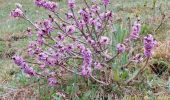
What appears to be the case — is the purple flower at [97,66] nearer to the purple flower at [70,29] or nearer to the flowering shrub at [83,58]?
the flowering shrub at [83,58]

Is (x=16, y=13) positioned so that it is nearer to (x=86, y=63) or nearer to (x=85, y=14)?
(x=85, y=14)

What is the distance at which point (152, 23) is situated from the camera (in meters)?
6.75

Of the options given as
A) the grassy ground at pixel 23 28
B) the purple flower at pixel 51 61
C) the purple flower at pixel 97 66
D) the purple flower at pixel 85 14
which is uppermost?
the purple flower at pixel 85 14

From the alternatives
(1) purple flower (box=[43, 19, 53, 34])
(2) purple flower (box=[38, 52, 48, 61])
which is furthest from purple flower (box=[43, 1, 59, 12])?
(2) purple flower (box=[38, 52, 48, 61])

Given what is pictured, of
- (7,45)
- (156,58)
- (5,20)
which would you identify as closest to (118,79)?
(156,58)

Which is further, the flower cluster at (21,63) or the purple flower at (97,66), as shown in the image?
the purple flower at (97,66)

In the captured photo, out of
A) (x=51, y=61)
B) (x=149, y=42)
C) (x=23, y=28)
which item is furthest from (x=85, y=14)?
(x=23, y=28)

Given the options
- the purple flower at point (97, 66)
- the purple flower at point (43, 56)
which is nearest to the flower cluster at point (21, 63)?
the purple flower at point (43, 56)

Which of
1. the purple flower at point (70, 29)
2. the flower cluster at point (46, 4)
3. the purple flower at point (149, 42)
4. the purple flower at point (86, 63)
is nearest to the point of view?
the purple flower at point (149, 42)

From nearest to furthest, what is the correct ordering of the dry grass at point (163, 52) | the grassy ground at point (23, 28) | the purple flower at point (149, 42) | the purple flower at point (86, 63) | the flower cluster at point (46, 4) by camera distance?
the purple flower at point (149, 42)
the purple flower at point (86, 63)
the flower cluster at point (46, 4)
the dry grass at point (163, 52)
the grassy ground at point (23, 28)

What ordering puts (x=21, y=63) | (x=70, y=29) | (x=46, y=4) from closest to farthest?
(x=21, y=63), (x=46, y=4), (x=70, y=29)

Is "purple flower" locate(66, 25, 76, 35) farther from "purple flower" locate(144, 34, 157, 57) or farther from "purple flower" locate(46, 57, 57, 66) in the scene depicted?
"purple flower" locate(144, 34, 157, 57)

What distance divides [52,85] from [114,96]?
596 mm

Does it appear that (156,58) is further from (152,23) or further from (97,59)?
(152,23)
